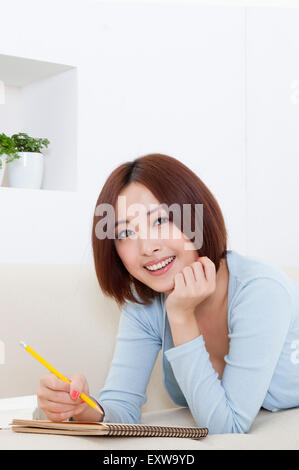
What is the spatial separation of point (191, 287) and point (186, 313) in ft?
0.17

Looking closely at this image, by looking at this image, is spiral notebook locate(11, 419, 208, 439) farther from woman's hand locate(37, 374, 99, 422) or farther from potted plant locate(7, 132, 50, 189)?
potted plant locate(7, 132, 50, 189)

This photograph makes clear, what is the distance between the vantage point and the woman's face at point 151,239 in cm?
123

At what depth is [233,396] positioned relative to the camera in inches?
44.8

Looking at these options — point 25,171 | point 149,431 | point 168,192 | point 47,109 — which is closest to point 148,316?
point 168,192

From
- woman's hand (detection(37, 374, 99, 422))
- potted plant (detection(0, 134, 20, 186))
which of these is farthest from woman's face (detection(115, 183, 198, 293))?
potted plant (detection(0, 134, 20, 186))

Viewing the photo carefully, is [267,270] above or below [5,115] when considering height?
below

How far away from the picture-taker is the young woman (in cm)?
113

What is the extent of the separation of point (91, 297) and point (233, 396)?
0.62 metres

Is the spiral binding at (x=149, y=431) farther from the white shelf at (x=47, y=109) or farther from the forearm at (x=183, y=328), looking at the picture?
the white shelf at (x=47, y=109)

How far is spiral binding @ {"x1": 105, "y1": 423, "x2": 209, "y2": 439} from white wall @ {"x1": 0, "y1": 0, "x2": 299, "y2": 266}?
1055 mm

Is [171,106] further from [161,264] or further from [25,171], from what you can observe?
[161,264]
